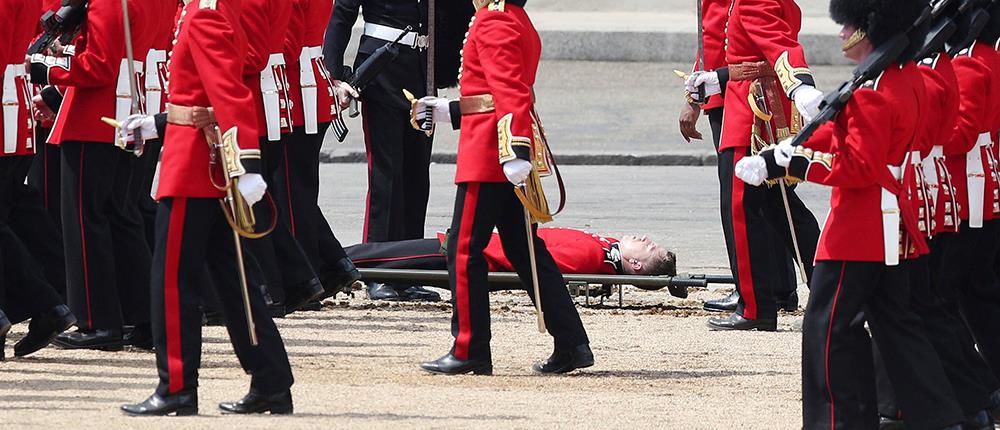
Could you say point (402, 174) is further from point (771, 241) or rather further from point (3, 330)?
point (3, 330)

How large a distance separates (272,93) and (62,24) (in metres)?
0.92

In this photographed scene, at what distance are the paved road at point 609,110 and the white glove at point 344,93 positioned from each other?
6674 millimetres

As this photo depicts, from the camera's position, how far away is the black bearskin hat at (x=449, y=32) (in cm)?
868

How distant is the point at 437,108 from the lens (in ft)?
22.9

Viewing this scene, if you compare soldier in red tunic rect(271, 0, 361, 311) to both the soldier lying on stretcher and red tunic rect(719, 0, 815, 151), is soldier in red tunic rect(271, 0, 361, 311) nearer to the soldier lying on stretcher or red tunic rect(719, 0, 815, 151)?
the soldier lying on stretcher

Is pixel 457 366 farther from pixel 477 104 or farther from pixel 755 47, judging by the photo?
pixel 755 47

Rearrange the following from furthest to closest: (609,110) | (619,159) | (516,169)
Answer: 1. (609,110)
2. (619,159)
3. (516,169)

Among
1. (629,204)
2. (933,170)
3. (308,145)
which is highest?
(933,170)

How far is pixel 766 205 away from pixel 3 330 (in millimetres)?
2912

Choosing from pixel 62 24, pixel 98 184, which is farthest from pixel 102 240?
pixel 62 24

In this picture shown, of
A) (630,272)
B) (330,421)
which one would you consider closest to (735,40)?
(630,272)

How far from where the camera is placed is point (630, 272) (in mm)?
8562

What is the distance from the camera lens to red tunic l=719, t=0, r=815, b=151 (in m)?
7.28

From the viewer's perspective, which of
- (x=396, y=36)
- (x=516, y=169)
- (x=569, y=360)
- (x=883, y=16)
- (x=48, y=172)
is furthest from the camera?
(x=396, y=36)
